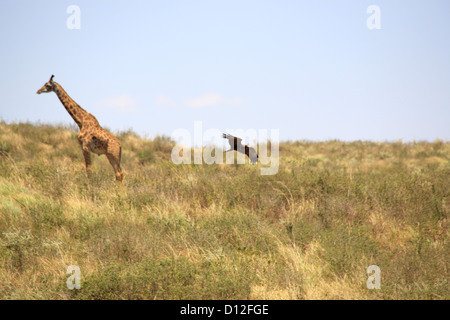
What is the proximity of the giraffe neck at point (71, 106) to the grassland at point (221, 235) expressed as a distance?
1.45 meters

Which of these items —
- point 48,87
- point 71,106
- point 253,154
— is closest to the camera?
point 48,87

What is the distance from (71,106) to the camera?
963cm

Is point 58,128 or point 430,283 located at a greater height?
point 58,128

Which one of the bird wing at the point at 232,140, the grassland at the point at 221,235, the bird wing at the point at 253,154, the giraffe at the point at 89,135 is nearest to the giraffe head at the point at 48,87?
Answer: the giraffe at the point at 89,135

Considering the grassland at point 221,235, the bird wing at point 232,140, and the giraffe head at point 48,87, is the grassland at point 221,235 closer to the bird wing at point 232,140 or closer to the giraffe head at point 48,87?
the bird wing at point 232,140

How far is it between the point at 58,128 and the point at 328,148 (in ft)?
50.6

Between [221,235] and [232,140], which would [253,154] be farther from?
[221,235]

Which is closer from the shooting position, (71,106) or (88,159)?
(88,159)

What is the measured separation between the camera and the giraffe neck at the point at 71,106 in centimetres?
954

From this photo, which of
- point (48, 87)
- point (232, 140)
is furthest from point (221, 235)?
point (48, 87)

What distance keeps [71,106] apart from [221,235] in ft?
18.9

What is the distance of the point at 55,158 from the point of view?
13898 mm
